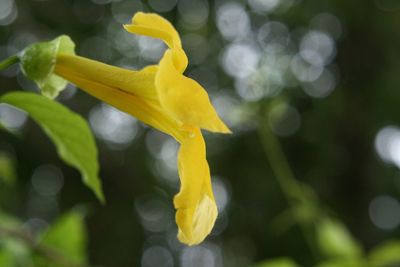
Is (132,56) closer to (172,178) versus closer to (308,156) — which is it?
(172,178)

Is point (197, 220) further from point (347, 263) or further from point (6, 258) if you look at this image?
point (347, 263)

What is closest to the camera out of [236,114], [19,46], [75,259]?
[75,259]

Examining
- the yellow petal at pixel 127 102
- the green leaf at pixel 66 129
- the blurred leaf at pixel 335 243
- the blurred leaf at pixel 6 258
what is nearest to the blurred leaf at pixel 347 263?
the blurred leaf at pixel 335 243

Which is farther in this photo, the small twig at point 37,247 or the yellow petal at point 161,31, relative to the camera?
the small twig at point 37,247

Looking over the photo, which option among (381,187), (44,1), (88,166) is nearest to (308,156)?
(381,187)

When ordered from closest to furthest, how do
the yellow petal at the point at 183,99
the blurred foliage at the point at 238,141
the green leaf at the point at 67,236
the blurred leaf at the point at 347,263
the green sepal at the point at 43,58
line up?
the yellow petal at the point at 183,99
the green sepal at the point at 43,58
the green leaf at the point at 67,236
the blurred leaf at the point at 347,263
the blurred foliage at the point at 238,141

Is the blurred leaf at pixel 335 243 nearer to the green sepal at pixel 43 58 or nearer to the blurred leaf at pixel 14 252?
the blurred leaf at pixel 14 252

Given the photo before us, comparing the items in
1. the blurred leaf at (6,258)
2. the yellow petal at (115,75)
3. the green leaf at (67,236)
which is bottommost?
the green leaf at (67,236)
